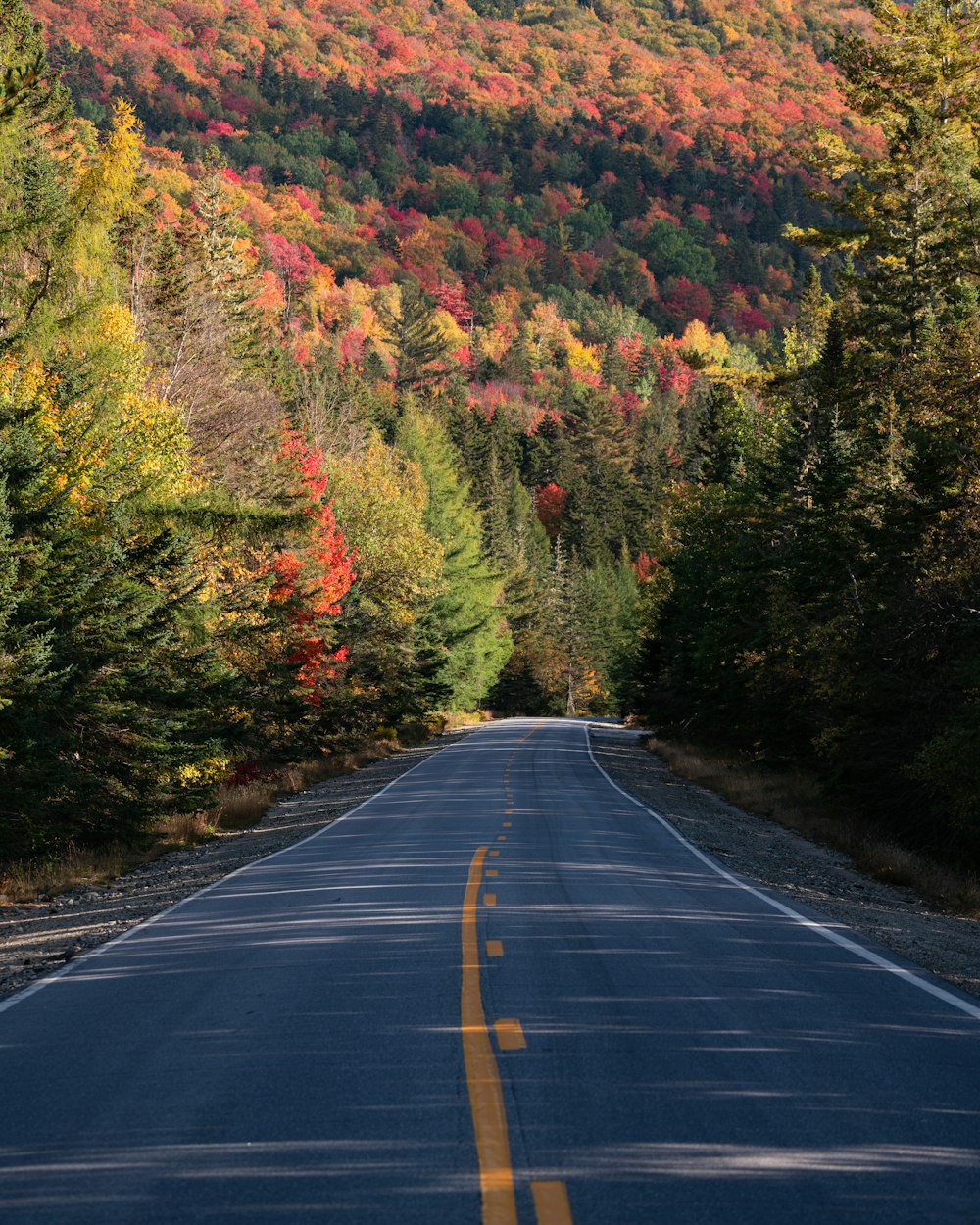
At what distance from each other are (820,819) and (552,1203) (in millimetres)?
21859

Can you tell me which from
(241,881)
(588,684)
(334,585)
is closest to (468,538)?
(334,585)

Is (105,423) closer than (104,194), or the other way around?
(105,423)

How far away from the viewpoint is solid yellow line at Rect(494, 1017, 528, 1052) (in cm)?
705

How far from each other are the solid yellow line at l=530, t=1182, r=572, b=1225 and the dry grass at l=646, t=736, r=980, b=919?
38.1 feet

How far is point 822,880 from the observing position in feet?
55.9

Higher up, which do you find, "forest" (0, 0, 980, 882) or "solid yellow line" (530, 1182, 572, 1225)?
"forest" (0, 0, 980, 882)

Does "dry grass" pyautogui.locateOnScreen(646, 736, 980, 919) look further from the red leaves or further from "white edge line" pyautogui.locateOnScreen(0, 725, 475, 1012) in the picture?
the red leaves

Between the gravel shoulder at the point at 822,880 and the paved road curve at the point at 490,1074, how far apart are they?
31.6 inches

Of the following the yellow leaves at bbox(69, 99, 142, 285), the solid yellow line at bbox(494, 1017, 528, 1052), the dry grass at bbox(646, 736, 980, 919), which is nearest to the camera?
the solid yellow line at bbox(494, 1017, 528, 1052)

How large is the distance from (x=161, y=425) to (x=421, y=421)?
5142 centimetres

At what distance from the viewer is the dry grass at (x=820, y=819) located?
16.9m

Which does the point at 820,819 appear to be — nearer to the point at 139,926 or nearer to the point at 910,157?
the point at 139,926

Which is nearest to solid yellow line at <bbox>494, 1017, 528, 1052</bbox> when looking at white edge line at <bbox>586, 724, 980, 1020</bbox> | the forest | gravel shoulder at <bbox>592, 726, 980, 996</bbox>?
white edge line at <bbox>586, 724, 980, 1020</bbox>

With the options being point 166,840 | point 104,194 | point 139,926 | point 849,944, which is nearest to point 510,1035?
point 849,944
